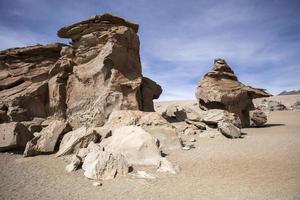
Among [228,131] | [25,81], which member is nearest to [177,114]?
[228,131]

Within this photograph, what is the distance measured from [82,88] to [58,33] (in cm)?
493

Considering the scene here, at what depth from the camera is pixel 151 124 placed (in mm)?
12984

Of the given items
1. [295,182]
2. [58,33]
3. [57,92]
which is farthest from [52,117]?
[295,182]

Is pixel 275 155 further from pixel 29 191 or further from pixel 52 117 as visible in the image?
pixel 52 117


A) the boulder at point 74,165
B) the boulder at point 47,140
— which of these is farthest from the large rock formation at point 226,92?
the boulder at point 74,165

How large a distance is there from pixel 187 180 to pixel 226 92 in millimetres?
13915

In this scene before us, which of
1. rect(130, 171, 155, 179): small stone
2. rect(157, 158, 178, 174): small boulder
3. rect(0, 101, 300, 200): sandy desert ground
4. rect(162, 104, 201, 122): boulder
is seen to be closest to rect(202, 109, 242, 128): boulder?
rect(162, 104, 201, 122): boulder

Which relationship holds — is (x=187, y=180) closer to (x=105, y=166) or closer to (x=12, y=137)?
(x=105, y=166)

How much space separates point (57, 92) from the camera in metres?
17.0

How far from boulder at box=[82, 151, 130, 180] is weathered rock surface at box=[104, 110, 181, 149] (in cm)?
407

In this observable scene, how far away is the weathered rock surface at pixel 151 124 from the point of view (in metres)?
12.1

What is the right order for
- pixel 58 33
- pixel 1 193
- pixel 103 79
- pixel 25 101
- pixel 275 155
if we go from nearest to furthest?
pixel 1 193
pixel 275 155
pixel 103 79
pixel 25 101
pixel 58 33

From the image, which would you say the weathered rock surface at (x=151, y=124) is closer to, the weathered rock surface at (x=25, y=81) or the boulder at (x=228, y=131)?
the boulder at (x=228, y=131)

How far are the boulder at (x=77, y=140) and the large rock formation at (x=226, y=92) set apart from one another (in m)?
11.8
